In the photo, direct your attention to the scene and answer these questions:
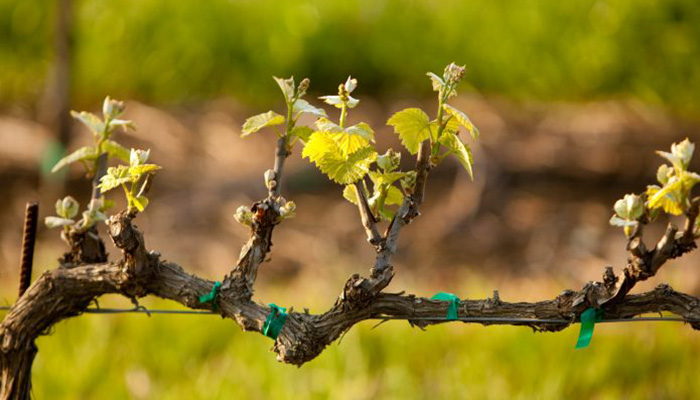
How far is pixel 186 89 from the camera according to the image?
4270mm

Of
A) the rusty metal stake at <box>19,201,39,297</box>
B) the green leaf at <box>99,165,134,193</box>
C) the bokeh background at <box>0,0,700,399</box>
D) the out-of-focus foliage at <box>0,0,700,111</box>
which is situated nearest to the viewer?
the green leaf at <box>99,165,134,193</box>

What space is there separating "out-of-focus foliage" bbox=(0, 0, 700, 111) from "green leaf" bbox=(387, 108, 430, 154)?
10.3ft

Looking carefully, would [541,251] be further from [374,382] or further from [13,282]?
[13,282]

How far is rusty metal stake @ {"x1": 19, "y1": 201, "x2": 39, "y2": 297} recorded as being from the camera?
1.35 meters

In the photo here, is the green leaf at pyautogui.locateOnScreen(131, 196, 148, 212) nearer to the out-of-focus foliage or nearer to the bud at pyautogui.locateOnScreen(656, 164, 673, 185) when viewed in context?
the bud at pyautogui.locateOnScreen(656, 164, 673, 185)

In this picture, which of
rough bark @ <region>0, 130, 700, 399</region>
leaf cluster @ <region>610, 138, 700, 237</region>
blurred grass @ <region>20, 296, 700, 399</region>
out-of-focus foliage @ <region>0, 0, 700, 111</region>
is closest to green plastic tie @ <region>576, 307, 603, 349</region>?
rough bark @ <region>0, 130, 700, 399</region>

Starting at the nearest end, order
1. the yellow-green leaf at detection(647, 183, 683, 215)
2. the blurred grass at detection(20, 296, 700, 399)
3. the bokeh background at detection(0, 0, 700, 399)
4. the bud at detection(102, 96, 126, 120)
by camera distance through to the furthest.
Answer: the yellow-green leaf at detection(647, 183, 683, 215)
the bud at detection(102, 96, 126, 120)
the blurred grass at detection(20, 296, 700, 399)
the bokeh background at detection(0, 0, 700, 399)

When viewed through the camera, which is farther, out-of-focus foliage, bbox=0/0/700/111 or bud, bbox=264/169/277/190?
out-of-focus foliage, bbox=0/0/700/111

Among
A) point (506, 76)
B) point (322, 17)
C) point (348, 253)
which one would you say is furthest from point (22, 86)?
point (506, 76)

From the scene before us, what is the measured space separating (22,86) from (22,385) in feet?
10.3

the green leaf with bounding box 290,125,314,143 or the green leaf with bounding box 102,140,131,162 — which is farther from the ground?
the green leaf with bounding box 102,140,131,162

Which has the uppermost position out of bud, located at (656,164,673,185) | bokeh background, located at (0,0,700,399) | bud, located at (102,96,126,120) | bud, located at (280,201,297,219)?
bokeh background, located at (0,0,700,399)

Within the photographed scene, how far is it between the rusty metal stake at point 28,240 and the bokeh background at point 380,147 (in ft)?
2.74

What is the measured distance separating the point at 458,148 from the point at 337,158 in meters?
0.15
